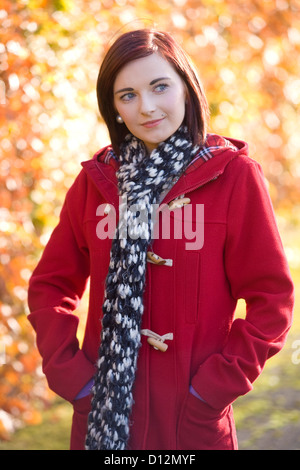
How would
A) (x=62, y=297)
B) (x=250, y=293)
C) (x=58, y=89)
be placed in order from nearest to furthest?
(x=250, y=293), (x=62, y=297), (x=58, y=89)

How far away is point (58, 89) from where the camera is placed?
3645mm

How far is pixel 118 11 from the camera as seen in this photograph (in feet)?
12.6

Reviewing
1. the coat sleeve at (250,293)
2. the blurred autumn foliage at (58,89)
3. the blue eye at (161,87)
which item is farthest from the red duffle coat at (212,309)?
the blurred autumn foliage at (58,89)

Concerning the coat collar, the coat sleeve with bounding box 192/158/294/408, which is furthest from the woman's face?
the coat sleeve with bounding box 192/158/294/408

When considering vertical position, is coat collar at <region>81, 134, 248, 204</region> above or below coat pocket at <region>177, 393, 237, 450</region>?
above

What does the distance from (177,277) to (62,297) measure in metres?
0.52

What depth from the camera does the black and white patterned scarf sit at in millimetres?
2098

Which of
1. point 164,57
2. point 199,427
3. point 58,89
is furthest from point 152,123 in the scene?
point 58,89

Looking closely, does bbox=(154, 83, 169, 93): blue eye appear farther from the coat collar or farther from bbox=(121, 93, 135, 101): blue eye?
the coat collar

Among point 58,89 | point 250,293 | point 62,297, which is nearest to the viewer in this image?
point 250,293

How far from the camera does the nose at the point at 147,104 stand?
2070mm

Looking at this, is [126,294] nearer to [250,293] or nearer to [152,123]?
[250,293]

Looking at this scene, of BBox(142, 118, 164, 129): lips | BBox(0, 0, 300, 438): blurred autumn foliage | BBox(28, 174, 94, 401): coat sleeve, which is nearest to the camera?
BBox(142, 118, 164, 129): lips

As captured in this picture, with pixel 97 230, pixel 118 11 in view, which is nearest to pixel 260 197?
pixel 97 230
